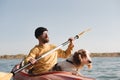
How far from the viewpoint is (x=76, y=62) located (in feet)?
16.6

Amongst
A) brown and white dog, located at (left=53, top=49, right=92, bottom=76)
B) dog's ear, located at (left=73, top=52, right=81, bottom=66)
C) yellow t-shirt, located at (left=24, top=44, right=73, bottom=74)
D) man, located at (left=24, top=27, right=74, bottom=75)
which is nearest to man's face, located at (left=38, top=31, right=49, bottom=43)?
man, located at (left=24, top=27, right=74, bottom=75)

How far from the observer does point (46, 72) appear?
5.14 meters

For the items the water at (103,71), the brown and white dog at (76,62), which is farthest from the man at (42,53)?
the water at (103,71)

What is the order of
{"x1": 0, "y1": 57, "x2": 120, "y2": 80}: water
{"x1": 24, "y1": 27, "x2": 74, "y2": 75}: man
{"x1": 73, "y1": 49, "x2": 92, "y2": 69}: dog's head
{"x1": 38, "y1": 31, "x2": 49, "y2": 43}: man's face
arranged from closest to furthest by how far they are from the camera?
{"x1": 73, "y1": 49, "x2": 92, "y2": 69}: dog's head → {"x1": 24, "y1": 27, "x2": 74, "y2": 75}: man → {"x1": 38, "y1": 31, "x2": 49, "y2": 43}: man's face → {"x1": 0, "y1": 57, "x2": 120, "y2": 80}: water

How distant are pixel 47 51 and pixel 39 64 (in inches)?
10.8

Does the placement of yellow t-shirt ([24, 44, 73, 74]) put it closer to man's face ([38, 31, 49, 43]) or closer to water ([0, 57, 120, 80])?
man's face ([38, 31, 49, 43])

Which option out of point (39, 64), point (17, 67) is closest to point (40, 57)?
point (39, 64)

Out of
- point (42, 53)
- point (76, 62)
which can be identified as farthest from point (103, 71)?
point (76, 62)

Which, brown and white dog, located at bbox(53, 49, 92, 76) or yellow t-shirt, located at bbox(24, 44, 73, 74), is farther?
yellow t-shirt, located at bbox(24, 44, 73, 74)

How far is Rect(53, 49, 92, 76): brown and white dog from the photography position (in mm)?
4984

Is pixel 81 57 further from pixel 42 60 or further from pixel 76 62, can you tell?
pixel 42 60

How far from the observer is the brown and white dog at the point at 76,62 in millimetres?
4984

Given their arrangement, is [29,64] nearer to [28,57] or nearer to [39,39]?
[28,57]

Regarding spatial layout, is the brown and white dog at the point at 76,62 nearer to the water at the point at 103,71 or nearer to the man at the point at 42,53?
the man at the point at 42,53
